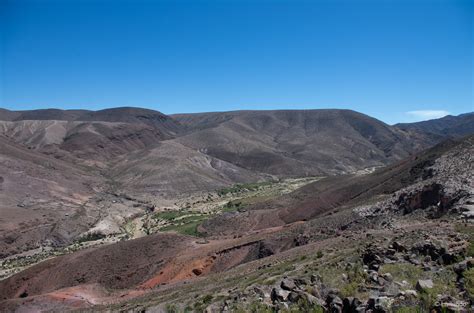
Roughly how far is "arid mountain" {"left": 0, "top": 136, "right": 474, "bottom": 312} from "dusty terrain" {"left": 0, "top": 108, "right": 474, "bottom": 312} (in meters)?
0.11

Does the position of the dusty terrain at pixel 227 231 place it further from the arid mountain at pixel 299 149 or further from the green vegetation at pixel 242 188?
the arid mountain at pixel 299 149

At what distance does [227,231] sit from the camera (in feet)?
168

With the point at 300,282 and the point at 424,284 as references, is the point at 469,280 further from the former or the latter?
the point at 300,282

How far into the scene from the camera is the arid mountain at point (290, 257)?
1437 cm

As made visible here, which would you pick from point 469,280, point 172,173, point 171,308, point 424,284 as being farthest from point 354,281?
point 172,173

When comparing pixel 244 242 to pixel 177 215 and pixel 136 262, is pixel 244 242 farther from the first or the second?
pixel 177 215

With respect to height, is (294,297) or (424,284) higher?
(424,284)

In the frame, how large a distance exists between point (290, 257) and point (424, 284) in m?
12.0

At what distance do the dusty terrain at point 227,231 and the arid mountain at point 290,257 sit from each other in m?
0.11

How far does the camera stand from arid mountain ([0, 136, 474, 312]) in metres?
14.4

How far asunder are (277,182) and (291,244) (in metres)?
85.8

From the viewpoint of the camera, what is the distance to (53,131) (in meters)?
160

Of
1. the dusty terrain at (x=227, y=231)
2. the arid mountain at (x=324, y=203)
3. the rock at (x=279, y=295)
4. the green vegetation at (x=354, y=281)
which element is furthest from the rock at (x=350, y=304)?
the arid mountain at (x=324, y=203)

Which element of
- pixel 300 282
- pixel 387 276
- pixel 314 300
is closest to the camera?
pixel 314 300
